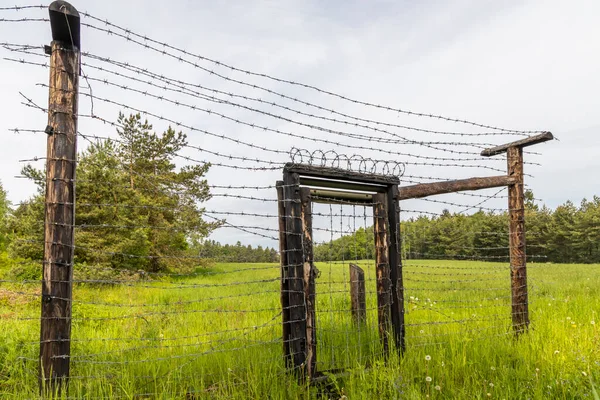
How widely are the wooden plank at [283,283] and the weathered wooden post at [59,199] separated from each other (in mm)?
1926

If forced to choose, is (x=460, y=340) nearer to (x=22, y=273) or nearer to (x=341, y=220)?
(x=341, y=220)

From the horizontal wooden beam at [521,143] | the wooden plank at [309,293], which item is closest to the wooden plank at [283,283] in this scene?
the wooden plank at [309,293]

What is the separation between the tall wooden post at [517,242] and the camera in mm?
6059

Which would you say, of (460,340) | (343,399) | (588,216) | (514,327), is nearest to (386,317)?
(460,340)

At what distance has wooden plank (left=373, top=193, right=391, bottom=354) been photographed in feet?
15.8

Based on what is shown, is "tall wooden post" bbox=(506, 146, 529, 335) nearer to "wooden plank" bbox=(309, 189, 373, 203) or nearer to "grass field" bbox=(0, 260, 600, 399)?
"grass field" bbox=(0, 260, 600, 399)

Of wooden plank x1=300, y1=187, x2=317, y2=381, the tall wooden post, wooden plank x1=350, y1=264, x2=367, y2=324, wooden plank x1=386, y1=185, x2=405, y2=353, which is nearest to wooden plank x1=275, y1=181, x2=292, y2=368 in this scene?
wooden plank x1=300, y1=187, x2=317, y2=381

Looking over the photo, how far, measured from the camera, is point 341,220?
464cm

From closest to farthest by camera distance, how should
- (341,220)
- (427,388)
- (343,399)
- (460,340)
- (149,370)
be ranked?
(343,399) < (427,388) < (149,370) < (341,220) < (460,340)

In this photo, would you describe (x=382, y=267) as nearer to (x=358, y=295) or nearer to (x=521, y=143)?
(x=358, y=295)

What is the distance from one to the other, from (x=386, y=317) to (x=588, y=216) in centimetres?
7059

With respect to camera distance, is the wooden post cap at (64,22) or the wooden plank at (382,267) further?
the wooden plank at (382,267)

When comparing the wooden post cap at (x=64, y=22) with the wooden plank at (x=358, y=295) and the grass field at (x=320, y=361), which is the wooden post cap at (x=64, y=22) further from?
the wooden plank at (x=358, y=295)

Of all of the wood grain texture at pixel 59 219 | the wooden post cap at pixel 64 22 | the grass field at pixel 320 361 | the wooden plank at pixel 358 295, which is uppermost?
the wooden post cap at pixel 64 22
